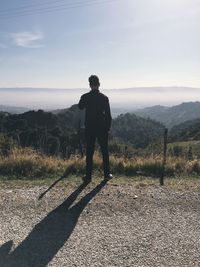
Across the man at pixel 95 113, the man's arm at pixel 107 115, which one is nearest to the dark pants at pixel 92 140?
the man at pixel 95 113

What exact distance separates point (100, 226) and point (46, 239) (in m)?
0.83

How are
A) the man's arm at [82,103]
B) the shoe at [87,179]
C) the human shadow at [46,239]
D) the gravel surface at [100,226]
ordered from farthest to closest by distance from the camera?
1. the shoe at [87,179]
2. the man's arm at [82,103]
3. the gravel surface at [100,226]
4. the human shadow at [46,239]

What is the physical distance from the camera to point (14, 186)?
7.66m

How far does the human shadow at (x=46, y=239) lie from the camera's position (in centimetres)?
442

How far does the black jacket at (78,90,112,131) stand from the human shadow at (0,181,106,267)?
1.61 m

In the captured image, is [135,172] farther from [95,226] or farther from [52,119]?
[52,119]

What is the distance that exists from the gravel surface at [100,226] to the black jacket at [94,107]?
3.84ft

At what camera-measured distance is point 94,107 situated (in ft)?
25.0

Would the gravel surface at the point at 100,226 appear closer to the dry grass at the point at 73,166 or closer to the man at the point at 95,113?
the man at the point at 95,113

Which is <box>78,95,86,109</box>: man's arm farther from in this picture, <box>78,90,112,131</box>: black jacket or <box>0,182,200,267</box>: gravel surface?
<box>0,182,200,267</box>: gravel surface

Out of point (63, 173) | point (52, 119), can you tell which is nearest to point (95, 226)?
point (63, 173)

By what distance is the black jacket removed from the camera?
25.0 feet

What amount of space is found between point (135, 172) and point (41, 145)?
352 cm

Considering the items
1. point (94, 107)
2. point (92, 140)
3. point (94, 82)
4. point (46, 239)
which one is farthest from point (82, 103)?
point (46, 239)
